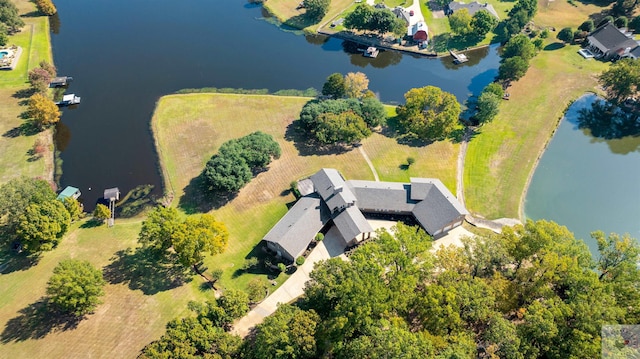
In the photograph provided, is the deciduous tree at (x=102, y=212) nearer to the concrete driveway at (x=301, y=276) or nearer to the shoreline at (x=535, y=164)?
the concrete driveway at (x=301, y=276)

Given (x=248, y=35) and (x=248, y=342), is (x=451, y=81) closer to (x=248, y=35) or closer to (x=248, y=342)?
(x=248, y=35)

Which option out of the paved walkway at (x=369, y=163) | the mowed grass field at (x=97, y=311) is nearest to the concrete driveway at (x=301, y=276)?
the mowed grass field at (x=97, y=311)

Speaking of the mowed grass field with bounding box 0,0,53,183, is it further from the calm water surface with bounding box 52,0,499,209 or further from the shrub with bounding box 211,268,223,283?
the shrub with bounding box 211,268,223,283

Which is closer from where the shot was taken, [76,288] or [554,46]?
[76,288]

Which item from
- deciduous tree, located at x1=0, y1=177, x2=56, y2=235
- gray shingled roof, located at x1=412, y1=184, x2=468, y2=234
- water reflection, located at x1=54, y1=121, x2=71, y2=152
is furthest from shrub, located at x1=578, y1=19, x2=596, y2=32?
deciduous tree, located at x1=0, y1=177, x2=56, y2=235

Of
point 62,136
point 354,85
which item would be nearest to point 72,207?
point 62,136

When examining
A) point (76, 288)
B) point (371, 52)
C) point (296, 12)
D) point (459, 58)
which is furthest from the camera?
point (296, 12)

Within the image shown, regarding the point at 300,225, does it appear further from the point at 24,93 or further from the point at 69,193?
the point at 24,93
